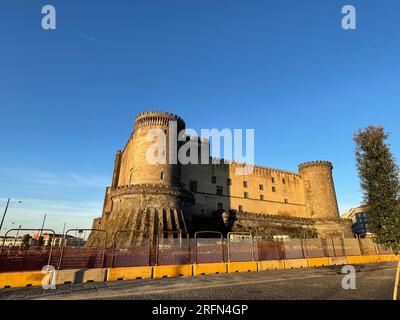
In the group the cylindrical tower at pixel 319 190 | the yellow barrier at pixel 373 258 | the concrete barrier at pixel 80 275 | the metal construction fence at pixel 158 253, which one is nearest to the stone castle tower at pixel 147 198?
the metal construction fence at pixel 158 253

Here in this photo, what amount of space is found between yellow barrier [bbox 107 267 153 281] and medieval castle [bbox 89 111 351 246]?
15.0ft

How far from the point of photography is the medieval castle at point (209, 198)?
26.0m

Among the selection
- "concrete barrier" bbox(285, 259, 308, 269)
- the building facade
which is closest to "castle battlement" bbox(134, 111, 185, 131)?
"concrete barrier" bbox(285, 259, 308, 269)

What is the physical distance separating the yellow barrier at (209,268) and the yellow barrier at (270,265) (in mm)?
3115

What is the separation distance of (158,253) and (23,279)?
6576 millimetres

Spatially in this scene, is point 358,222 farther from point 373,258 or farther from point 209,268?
point 209,268

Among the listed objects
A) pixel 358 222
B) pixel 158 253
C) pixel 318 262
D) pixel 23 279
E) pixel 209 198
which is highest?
pixel 358 222

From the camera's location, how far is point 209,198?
38344 millimetres

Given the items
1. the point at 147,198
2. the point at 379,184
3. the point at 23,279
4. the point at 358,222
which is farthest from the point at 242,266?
the point at 358,222

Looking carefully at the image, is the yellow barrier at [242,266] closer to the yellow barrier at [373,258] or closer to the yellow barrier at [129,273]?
the yellow barrier at [129,273]

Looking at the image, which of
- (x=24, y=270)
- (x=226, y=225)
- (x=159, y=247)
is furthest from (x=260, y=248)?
(x=226, y=225)
